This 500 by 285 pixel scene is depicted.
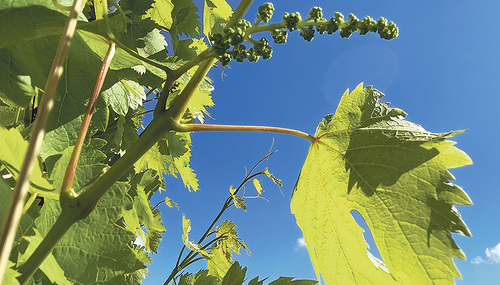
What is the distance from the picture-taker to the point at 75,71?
79 cm

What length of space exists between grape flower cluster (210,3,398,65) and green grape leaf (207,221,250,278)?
1672mm

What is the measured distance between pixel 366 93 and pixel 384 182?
0.62ft

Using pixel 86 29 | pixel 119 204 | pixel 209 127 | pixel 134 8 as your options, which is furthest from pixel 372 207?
pixel 134 8

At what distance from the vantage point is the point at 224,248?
7.11 ft

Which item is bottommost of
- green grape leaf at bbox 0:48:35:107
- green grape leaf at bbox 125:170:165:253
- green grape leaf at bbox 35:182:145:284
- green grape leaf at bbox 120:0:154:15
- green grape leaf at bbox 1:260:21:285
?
green grape leaf at bbox 1:260:21:285

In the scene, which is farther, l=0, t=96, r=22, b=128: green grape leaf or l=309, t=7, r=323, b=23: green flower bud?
l=0, t=96, r=22, b=128: green grape leaf

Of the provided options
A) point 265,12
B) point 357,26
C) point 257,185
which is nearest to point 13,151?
point 265,12

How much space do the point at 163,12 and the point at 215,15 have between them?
0.19 metres

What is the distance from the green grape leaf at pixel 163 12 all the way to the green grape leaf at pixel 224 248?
120 cm

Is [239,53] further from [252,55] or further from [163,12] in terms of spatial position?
[163,12]

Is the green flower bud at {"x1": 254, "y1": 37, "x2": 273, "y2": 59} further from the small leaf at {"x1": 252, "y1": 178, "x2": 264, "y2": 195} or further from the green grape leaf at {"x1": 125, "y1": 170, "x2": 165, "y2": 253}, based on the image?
the small leaf at {"x1": 252, "y1": 178, "x2": 264, "y2": 195}

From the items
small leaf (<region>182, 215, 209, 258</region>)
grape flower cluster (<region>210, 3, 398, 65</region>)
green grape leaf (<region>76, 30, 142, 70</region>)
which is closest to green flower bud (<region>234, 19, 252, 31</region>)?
grape flower cluster (<region>210, 3, 398, 65</region>)

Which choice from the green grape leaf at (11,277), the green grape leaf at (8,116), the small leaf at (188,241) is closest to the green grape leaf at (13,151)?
the green grape leaf at (11,277)

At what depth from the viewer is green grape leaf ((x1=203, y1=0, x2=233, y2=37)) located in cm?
140
